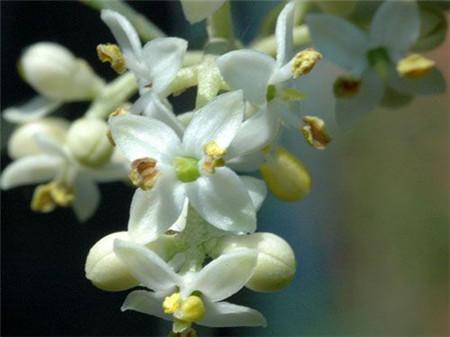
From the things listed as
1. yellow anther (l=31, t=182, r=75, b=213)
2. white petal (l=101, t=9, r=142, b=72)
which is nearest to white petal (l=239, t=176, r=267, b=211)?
white petal (l=101, t=9, r=142, b=72)

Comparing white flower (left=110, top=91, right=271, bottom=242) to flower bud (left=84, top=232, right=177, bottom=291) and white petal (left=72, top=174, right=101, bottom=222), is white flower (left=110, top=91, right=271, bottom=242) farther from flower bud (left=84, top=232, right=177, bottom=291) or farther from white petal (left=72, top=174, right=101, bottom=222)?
white petal (left=72, top=174, right=101, bottom=222)

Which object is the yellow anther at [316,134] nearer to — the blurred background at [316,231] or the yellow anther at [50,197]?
the blurred background at [316,231]

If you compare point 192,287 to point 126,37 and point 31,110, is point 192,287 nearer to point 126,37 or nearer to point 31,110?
point 126,37

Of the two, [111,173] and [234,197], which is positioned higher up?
[234,197]

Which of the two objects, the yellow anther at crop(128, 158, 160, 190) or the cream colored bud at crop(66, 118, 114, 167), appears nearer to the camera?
the yellow anther at crop(128, 158, 160, 190)

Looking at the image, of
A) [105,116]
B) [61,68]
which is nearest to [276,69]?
[105,116]

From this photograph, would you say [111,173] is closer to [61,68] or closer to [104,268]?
[61,68]

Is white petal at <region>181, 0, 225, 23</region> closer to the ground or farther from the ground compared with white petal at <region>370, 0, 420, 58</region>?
farther from the ground

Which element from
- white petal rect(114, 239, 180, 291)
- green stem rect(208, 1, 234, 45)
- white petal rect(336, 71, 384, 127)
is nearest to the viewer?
white petal rect(114, 239, 180, 291)
